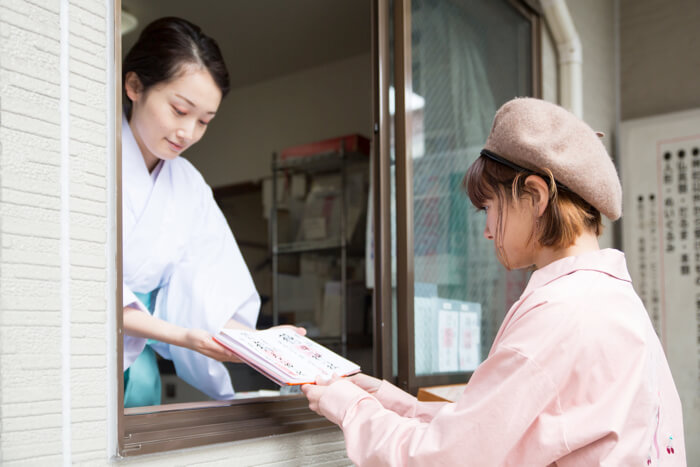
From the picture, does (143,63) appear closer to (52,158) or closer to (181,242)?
(181,242)

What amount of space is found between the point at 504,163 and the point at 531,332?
29 centimetres

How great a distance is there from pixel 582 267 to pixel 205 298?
97 cm

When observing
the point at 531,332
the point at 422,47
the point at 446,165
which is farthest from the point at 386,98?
the point at 531,332

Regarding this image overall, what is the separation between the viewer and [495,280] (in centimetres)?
219

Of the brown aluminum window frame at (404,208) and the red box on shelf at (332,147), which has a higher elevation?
the red box on shelf at (332,147)

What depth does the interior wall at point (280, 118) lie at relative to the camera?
3.64 m

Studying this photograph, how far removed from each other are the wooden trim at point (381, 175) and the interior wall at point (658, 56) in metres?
1.94

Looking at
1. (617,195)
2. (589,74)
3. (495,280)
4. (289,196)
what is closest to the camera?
(617,195)

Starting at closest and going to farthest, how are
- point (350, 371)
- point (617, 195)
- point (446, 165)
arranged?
point (617, 195) → point (350, 371) → point (446, 165)

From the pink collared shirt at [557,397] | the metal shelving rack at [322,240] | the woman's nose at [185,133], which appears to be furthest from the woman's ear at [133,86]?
the metal shelving rack at [322,240]

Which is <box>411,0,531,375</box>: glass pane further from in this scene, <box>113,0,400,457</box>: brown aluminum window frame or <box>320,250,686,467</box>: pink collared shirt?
<box>320,250,686,467</box>: pink collared shirt

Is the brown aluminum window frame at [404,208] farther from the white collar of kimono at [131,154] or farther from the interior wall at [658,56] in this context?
the interior wall at [658,56]

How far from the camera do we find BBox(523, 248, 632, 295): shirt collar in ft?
3.19

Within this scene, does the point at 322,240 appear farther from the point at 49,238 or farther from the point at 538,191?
the point at 49,238
